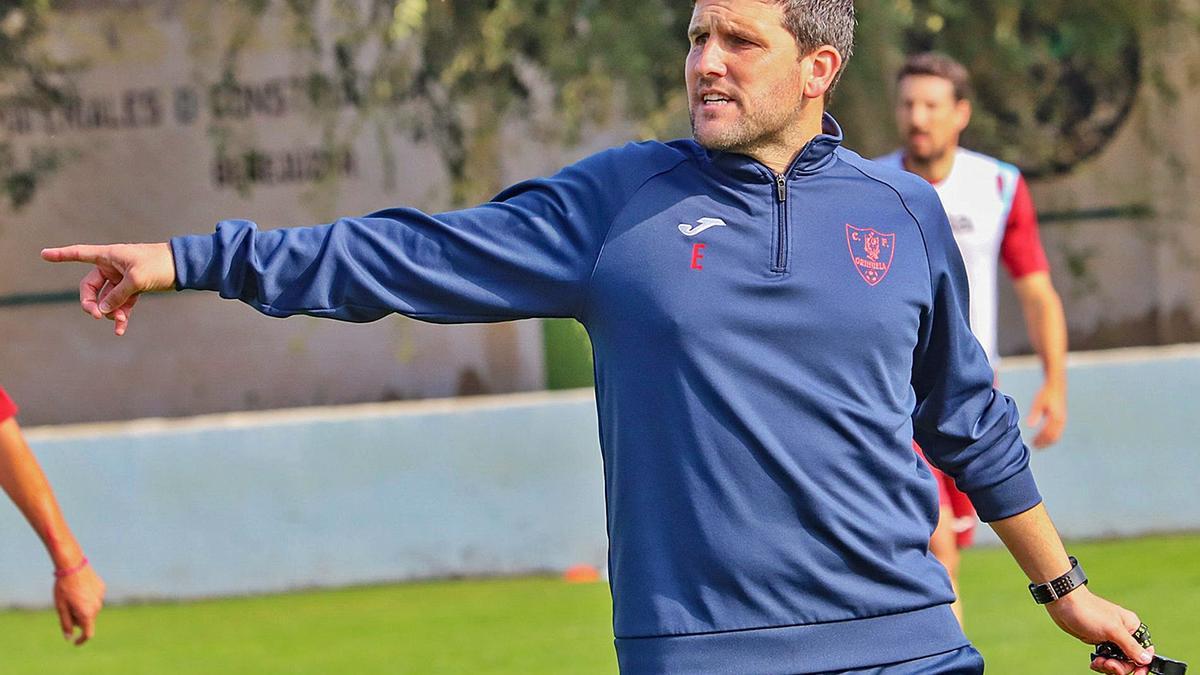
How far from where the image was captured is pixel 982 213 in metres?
6.67

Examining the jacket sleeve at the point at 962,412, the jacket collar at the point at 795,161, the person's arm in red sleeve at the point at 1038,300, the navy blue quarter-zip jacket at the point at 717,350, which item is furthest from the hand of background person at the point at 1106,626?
the person's arm in red sleeve at the point at 1038,300

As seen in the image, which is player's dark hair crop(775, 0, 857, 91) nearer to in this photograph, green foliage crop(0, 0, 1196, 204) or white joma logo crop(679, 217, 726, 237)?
white joma logo crop(679, 217, 726, 237)

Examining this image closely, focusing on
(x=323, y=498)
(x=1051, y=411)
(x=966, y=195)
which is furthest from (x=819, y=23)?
(x=323, y=498)

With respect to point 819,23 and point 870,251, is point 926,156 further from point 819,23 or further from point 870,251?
point 870,251

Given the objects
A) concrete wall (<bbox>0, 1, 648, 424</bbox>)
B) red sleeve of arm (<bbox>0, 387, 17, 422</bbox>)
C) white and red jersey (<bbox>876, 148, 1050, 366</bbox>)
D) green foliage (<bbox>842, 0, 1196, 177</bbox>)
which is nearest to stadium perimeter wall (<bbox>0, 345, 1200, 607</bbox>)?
green foliage (<bbox>842, 0, 1196, 177</bbox>)

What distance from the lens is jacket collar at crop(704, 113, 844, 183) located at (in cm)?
325

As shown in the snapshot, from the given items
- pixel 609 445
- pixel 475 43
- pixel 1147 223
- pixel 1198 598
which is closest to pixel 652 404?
pixel 609 445

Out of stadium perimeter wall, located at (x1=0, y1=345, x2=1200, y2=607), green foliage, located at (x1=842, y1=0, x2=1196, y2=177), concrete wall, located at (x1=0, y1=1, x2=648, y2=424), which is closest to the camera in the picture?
stadium perimeter wall, located at (x1=0, y1=345, x2=1200, y2=607)

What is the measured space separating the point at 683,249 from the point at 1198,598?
5790 mm

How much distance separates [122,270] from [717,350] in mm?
954

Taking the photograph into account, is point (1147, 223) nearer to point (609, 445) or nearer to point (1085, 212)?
point (1085, 212)

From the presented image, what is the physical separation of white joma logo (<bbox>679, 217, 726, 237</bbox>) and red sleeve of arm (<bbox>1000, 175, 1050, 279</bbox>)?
149 inches

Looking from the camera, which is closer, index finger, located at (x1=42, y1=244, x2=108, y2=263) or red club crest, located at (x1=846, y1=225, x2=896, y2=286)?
index finger, located at (x1=42, y1=244, x2=108, y2=263)

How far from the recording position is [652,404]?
316cm
